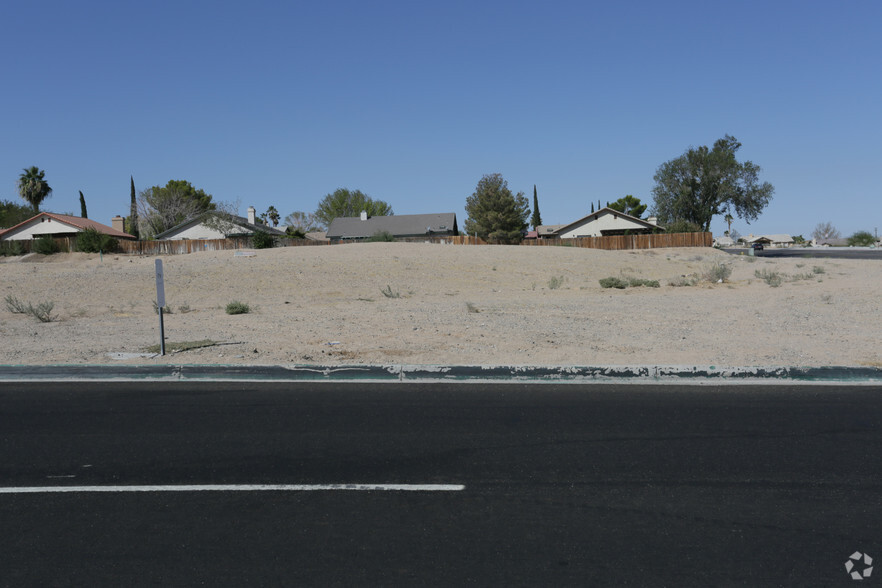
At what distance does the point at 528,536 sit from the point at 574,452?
172 cm

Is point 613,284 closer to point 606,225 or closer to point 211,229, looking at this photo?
point 211,229

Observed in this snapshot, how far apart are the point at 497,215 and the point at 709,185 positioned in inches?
1139

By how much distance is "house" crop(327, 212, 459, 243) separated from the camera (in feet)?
280

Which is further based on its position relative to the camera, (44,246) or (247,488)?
(44,246)

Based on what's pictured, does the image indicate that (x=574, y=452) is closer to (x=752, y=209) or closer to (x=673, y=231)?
(x=673, y=231)

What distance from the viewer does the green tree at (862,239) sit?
11419cm

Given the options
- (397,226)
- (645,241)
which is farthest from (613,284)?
(397,226)

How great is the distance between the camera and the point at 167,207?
85.2 meters

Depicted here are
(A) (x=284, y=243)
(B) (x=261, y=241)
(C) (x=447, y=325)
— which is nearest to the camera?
(C) (x=447, y=325)

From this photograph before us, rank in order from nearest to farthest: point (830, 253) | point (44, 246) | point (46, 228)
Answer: point (44, 246) → point (46, 228) → point (830, 253)

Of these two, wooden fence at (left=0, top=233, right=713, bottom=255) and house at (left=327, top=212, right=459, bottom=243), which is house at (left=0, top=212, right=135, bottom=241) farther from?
house at (left=327, top=212, right=459, bottom=243)

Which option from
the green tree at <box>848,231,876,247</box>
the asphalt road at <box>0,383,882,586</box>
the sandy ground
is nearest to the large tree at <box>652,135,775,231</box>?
the green tree at <box>848,231,876,247</box>

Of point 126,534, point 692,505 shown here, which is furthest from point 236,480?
point 692,505

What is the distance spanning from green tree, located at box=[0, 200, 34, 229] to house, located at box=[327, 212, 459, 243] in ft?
113
